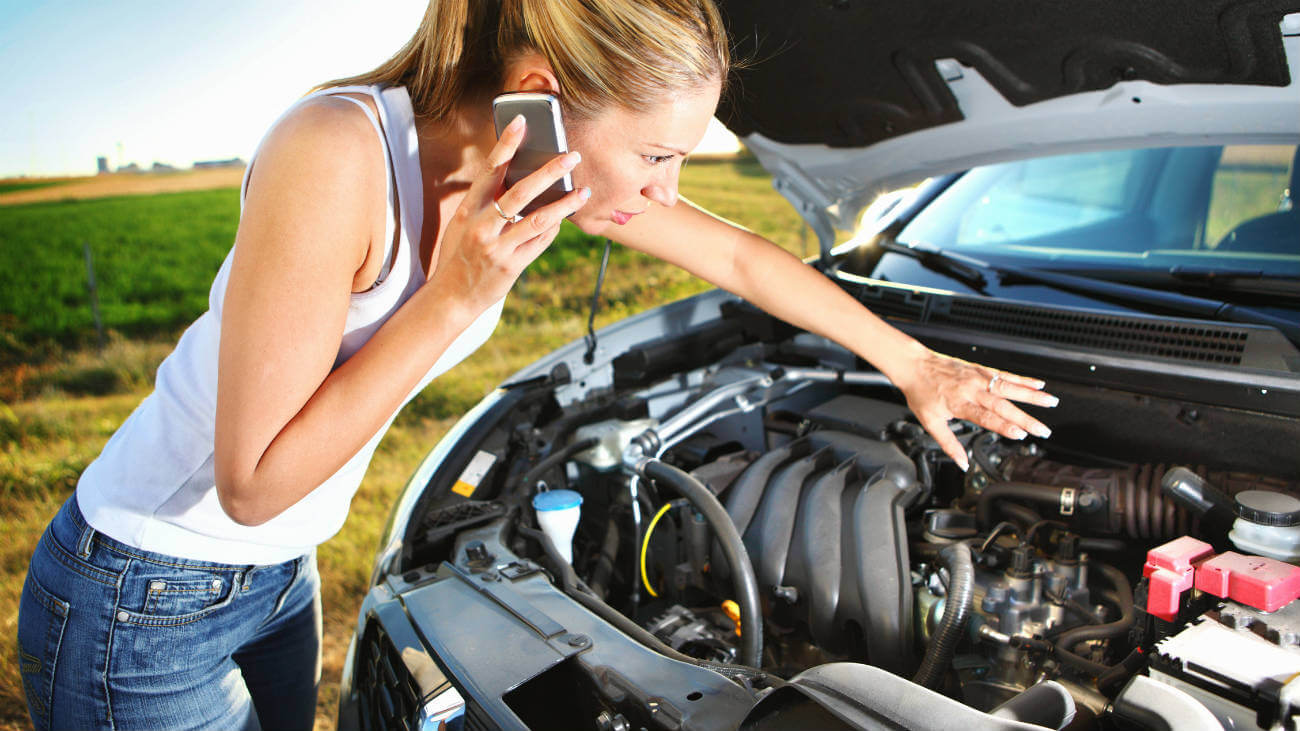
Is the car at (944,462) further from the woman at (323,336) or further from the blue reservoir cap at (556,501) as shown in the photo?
the woman at (323,336)

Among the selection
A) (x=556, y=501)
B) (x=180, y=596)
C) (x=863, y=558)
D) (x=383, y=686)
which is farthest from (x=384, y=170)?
(x=863, y=558)

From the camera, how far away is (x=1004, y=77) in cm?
178

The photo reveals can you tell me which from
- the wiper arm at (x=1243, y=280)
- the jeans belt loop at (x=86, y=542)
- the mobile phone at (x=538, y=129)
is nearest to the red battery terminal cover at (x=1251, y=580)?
the wiper arm at (x=1243, y=280)

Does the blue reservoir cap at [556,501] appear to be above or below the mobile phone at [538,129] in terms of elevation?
Answer: below

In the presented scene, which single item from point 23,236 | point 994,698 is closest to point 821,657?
point 994,698

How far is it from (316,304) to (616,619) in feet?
2.43

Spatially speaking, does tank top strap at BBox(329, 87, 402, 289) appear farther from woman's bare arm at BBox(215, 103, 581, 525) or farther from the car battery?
the car battery

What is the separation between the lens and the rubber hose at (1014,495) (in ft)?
4.93

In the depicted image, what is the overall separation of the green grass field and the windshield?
2.21m

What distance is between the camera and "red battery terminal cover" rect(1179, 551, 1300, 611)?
1.07 metres

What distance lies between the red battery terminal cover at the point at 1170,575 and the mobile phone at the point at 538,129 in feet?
3.30

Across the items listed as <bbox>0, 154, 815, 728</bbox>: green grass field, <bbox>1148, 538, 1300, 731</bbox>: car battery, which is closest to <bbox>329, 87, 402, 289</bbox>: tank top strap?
<bbox>1148, 538, 1300, 731</bbox>: car battery

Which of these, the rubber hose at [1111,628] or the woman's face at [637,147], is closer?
the woman's face at [637,147]

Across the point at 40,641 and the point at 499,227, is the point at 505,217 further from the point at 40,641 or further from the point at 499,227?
the point at 40,641
